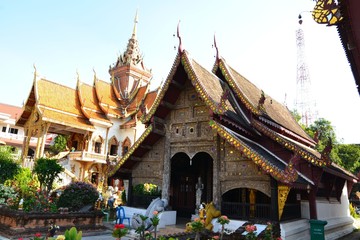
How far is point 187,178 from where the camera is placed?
39.1ft

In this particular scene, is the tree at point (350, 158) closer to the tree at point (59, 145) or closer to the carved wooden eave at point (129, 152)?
the carved wooden eave at point (129, 152)

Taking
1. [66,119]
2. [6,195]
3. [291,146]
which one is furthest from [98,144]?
[291,146]

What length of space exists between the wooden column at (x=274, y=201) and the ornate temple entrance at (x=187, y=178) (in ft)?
12.2

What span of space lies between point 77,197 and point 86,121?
1540cm

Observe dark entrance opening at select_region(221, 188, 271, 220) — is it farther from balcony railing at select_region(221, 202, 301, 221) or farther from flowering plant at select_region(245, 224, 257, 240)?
flowering plant at select_region(245, 224, 257, 240)

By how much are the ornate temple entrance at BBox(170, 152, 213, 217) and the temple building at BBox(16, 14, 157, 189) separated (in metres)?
10.8

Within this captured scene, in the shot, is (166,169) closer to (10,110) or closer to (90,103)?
(90,103)

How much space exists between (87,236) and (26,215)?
6.09 ft

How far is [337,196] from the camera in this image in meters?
12.4

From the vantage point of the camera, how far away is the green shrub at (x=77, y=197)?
1026 centimetres

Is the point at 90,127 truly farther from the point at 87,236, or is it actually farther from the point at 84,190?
the point at 87,236

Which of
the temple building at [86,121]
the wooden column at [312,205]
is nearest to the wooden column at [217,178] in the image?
the wooden column at [312,205]

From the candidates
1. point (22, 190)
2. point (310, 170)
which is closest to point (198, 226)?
point (310, 170)

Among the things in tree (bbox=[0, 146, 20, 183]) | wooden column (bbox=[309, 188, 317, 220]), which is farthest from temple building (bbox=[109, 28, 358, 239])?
tree (bbox=[0, 146, 20, 183])
